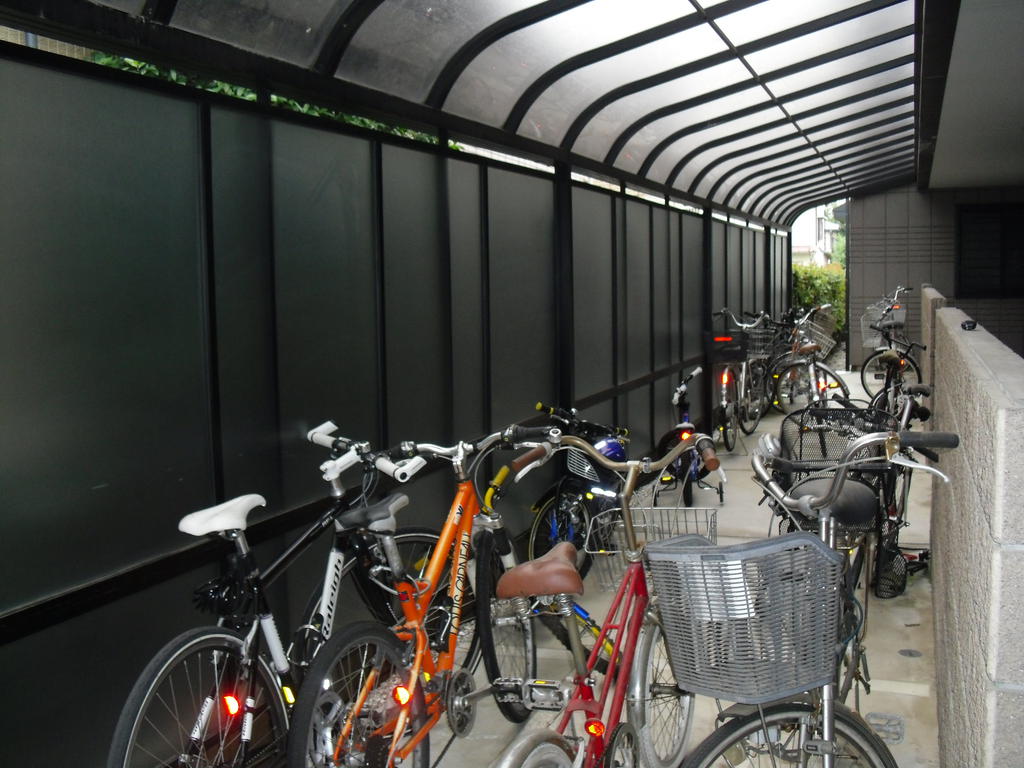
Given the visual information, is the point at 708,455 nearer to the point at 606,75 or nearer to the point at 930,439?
the point at 930,439

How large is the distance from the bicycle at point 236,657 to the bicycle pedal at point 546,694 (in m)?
0.57

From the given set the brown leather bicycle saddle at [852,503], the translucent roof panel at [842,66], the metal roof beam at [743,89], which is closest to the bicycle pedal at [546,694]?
the brown leather bicycle saddle at [852,503]

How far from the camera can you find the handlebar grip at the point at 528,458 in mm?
3263

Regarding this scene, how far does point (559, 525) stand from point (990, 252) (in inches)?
535

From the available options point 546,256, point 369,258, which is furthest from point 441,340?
point 546,256

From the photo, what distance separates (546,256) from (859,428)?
2.33 metres

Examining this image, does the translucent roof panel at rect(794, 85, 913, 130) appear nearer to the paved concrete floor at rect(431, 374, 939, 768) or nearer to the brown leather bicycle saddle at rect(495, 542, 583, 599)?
the paved concrete floor at rect(431, 374, 939, 768)

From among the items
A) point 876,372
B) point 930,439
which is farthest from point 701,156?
point 930,439

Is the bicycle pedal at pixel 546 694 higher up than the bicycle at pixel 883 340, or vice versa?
the bicycle at pixel 883 340

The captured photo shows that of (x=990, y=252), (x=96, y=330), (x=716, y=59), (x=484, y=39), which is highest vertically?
(x=716, y=59)

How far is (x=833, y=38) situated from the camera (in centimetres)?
596

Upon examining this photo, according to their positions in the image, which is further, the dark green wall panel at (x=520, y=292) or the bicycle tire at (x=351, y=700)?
the dark green wall panel at (x=520, y=292)

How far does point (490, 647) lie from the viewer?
11.7ft

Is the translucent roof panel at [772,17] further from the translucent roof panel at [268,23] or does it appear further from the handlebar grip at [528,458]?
the handlebar grip at [528,458]
